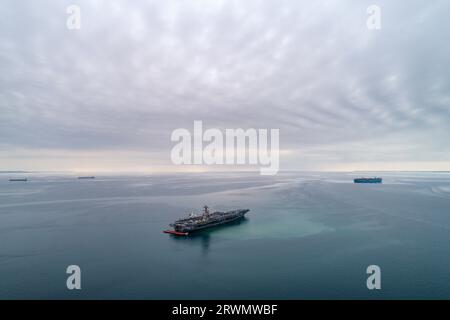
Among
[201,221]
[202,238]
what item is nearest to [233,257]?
[202,238]

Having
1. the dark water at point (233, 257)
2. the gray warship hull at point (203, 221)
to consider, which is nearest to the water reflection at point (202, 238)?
the dark water at point (233, 257)

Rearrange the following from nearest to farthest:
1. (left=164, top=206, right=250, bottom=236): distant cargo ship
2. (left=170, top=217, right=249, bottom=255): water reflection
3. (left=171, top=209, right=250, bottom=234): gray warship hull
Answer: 1. (left=170, top=217, right=249, bottom=255): water reflection
2. (left=164, top=206, right=250, bottom=236): distant cargo ship
3. (left=171, top=209, right=250, bottom=234): gray warship hull

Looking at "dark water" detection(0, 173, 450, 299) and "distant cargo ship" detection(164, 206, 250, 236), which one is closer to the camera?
"dark water" detection(0, 173, 450, 299)

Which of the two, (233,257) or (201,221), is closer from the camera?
(233,257)

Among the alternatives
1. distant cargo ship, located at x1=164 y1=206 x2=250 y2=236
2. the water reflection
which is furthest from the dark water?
distant cargo ship, located at x1=164 y1=206 x2=250 y2=236

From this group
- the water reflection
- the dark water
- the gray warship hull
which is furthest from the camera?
the gray warship hull

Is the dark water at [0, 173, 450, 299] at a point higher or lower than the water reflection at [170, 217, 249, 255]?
higher

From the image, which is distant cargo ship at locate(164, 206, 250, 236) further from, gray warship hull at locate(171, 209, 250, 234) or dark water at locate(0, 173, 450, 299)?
dark water at locate(0, 173, 450, 299)

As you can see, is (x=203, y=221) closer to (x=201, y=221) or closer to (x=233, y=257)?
(x=201, y=221)

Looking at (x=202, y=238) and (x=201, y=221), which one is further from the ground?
(x=201, y=221)
